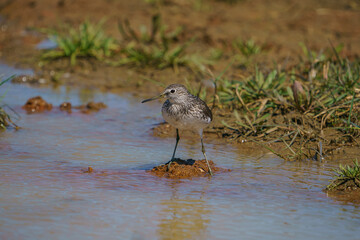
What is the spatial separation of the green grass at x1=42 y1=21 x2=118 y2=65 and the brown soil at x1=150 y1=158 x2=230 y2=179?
6.40 m

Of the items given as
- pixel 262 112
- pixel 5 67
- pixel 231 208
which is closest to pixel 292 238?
pixel 231 208

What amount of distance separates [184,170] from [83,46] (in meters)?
6.67

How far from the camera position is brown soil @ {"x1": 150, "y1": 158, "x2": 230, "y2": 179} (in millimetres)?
6039

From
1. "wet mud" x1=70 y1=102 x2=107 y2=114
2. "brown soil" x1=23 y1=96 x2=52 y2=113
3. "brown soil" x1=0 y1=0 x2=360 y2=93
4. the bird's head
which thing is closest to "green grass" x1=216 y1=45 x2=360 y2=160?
the bird's head

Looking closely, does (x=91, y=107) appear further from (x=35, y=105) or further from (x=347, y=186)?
(x=347, y=186)

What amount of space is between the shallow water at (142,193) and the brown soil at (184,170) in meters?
0.15

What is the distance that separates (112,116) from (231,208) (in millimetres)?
4199

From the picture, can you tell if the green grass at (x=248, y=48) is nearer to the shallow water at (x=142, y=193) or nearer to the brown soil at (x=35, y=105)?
the shallow water at (x=142, y=193)

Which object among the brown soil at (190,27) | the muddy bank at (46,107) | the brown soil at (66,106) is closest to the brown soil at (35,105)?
the muddy bank at (46,107)

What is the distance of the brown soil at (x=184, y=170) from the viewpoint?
6039 mm

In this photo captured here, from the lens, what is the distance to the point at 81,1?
1675cm

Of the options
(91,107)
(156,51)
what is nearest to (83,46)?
(156,51)

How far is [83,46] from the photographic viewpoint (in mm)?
12047

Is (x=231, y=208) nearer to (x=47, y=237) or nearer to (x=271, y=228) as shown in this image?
(x=271, y=228)
